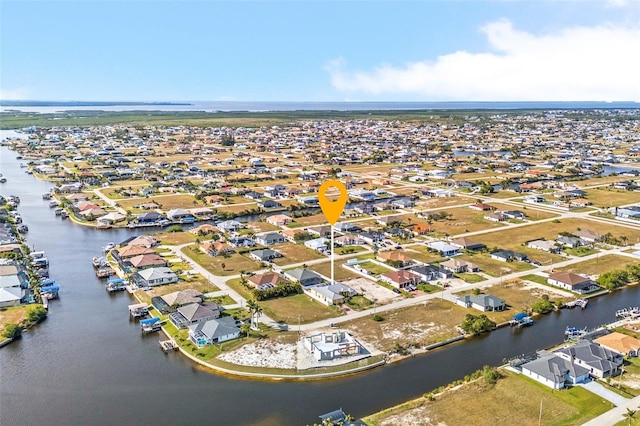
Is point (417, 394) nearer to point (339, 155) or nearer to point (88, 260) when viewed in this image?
point (88, 260)

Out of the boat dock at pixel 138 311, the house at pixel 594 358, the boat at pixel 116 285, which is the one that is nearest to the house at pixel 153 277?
the boat at pixel 116 285

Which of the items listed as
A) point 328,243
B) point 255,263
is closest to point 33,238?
point 255,263

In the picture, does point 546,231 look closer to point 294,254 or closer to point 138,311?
point 294,254

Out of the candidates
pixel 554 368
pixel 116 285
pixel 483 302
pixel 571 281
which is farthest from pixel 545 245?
pixel 116 285

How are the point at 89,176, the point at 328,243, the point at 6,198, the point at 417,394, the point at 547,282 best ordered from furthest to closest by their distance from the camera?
the point at 89,176
the point at 6,198
the point at 328,243
the point at 547,282
the point at 417,394

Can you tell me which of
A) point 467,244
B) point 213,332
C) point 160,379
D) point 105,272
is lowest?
point 160,379
